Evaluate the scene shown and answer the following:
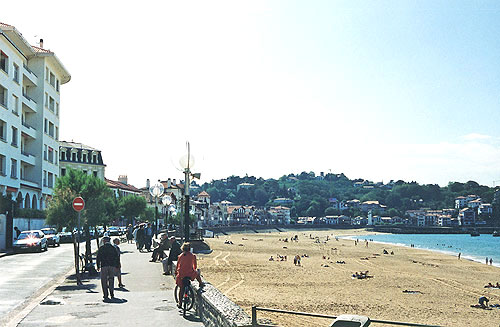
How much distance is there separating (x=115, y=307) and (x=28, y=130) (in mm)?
42567

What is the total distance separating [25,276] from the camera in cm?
1989

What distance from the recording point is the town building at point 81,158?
8975 centimetres

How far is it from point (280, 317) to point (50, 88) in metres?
47.9

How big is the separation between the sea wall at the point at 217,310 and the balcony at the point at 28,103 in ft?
143

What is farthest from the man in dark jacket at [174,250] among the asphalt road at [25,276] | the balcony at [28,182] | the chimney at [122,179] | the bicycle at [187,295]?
the chimney at [122,179]

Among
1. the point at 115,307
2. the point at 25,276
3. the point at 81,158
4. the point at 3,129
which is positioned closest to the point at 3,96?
the point at 3,129

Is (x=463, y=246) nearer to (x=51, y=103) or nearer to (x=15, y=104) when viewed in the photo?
(x=51, y=103)

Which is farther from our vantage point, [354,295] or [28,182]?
[28,182]

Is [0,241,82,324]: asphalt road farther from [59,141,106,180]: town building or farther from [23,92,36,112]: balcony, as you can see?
[59,141,106,180]: town building

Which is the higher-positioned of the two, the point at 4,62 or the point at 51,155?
the point at 4,62

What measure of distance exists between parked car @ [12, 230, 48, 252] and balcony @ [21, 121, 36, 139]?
18563 millimetres

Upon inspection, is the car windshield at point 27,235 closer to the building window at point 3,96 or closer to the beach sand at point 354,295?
the beach sand at point 354,295

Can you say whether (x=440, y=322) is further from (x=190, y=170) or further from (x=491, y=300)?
(x=190, y=170)

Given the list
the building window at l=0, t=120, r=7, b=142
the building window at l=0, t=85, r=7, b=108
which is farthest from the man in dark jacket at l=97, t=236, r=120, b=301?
the building window at l=0, t=85, r=7, b=108
